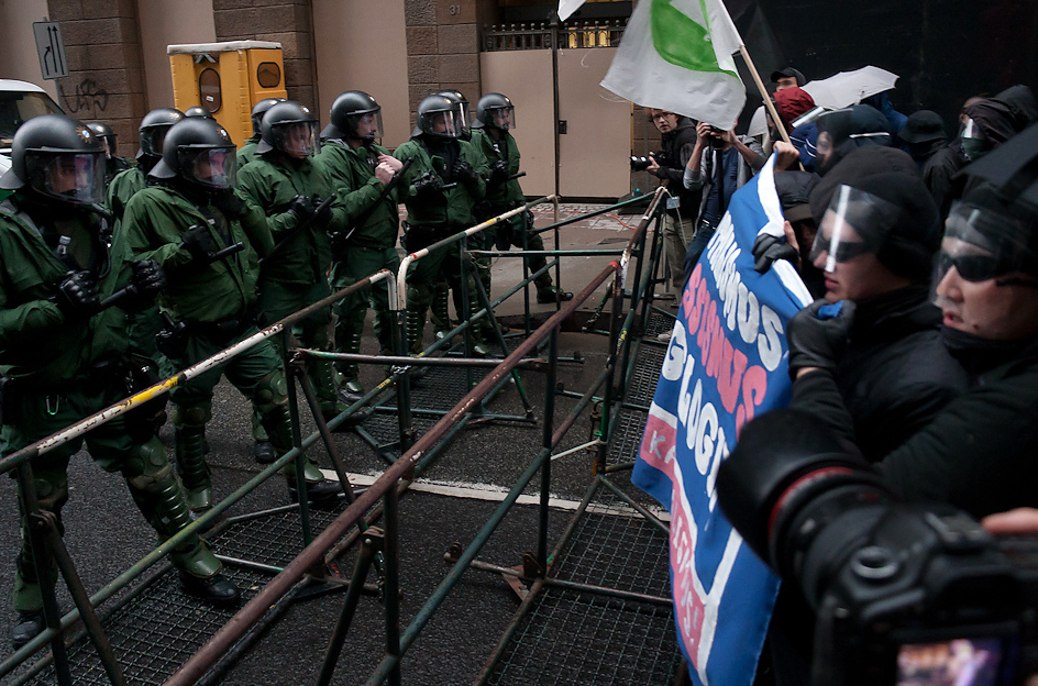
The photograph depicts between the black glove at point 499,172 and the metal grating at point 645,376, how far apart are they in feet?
8.26

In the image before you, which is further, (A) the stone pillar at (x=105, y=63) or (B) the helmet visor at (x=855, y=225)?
(A) the stone pillar at (x=105, y=63)

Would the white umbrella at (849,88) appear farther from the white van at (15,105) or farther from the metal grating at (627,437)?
the white van at (15,105)

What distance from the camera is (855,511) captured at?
0.86m

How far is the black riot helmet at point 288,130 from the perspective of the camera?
529cm

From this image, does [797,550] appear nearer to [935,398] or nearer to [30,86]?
[935,398]

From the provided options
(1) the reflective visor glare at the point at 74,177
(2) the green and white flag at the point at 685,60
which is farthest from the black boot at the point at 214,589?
(2) the green and white flag at the point at 685,60

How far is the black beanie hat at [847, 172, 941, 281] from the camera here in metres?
1.68

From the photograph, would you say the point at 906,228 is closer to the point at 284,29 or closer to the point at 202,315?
the point at 202,315

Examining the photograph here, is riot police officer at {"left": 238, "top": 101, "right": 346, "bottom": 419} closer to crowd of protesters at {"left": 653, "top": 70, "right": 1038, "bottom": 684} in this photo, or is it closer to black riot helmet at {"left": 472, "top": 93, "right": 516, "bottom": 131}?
black riot helmet at {"left": 472, "top": 93, "right": 516, "bottom": 131}

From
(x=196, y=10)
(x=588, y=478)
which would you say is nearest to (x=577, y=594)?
(x=588, y=478)

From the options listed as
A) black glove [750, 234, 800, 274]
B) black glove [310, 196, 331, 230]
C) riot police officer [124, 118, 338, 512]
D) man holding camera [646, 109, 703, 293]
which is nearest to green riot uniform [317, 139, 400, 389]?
black glove [310, 196, 331, 230]

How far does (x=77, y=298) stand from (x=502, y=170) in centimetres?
519

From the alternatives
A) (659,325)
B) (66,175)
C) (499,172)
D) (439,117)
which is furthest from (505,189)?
(66,175)

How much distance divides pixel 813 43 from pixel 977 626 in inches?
387
